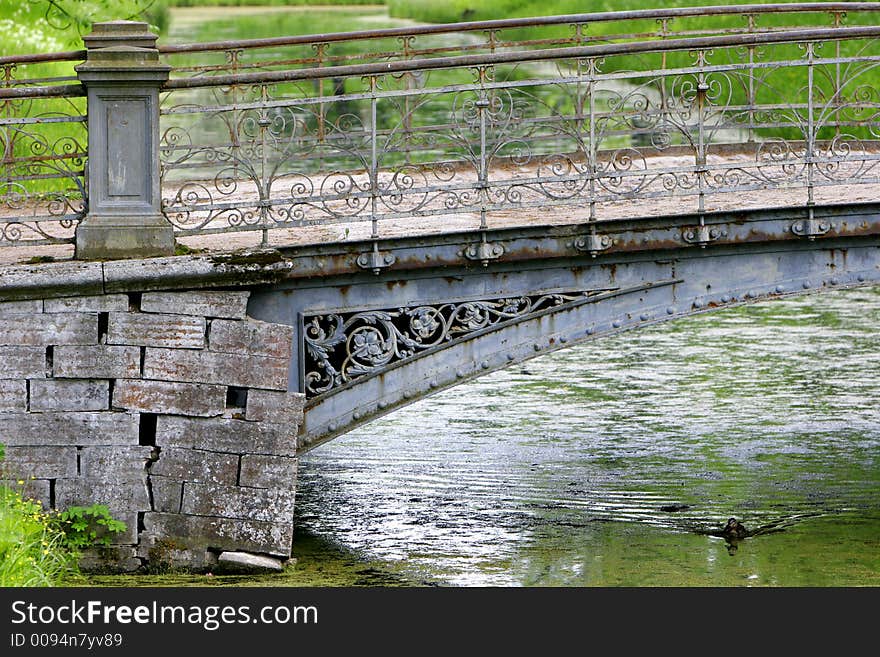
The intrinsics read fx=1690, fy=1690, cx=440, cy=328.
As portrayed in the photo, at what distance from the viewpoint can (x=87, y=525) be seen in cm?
834

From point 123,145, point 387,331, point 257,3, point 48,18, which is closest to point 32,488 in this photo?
point 123,145


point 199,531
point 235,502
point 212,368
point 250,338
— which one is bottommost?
point 199,531

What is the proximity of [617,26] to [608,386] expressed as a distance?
55.4 feet

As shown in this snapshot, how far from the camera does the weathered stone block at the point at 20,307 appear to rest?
828 centimetres

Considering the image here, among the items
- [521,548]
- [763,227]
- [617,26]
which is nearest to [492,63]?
[763,227]

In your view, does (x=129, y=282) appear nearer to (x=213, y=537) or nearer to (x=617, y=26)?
(x=213, y=537)

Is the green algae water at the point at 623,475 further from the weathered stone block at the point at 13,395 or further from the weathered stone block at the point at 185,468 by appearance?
the weathered stone block at the point at 13,395

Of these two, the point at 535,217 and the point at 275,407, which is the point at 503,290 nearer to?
the point at 535,217

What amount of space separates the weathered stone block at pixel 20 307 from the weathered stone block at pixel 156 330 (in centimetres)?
35

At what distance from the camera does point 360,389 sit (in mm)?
9000

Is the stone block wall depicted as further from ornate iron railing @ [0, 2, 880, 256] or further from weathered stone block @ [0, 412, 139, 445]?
ornate iron railing @ [0, 2, 880, 256]

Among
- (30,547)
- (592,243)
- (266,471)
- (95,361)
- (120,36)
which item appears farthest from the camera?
(592,243)

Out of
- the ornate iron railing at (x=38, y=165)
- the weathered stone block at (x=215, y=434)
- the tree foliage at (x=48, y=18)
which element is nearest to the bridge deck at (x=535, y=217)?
the ornate iron railing at (x=38, y=165)

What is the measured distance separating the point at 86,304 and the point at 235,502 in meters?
1.23
